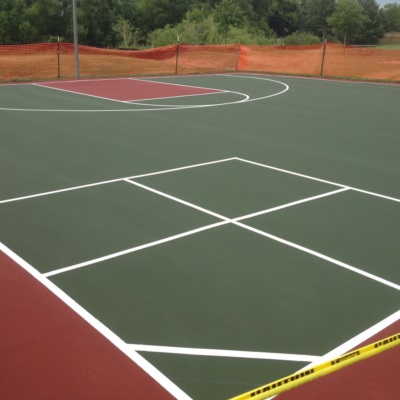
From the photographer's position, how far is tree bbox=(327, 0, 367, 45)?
291 ft

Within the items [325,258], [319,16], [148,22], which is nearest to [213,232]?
[325,258]

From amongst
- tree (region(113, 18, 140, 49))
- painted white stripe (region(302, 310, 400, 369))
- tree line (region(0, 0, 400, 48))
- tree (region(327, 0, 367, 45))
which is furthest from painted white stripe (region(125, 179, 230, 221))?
tree (region(327, 0, 367, 45))

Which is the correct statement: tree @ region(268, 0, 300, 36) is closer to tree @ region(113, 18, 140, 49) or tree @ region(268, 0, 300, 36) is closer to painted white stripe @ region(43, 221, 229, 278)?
tree @ region(113, 18, 140, 49)

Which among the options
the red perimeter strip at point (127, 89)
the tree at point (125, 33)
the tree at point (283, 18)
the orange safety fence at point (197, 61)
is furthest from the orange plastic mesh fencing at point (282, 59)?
the tree at point (283, 18)

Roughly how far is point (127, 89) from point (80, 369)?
56.8 ft

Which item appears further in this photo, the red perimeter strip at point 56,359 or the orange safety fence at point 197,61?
the orange safety fence at point 197,61

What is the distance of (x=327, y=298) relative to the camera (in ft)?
17.4

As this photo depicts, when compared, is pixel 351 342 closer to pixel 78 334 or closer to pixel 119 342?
pixel 119 342

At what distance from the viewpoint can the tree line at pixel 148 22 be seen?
5691cm

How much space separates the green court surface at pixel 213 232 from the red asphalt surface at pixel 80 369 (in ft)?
0.76

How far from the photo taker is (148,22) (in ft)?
232

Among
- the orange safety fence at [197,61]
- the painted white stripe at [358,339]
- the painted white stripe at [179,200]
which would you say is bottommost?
the painted white stripe at [358,339]

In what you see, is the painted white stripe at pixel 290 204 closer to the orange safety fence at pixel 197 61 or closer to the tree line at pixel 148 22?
the orange safety fence at pixel 197 61

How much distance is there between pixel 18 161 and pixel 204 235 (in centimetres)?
489
